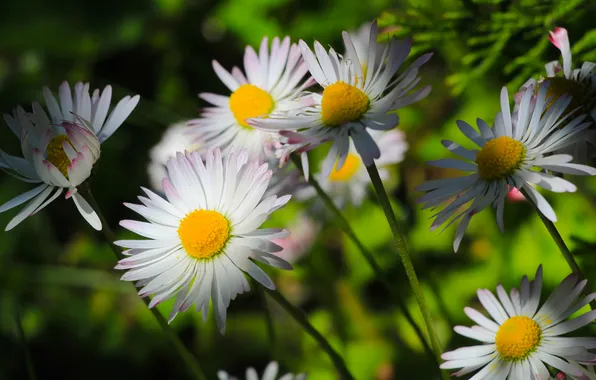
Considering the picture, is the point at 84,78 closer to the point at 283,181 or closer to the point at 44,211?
the point at 44,211

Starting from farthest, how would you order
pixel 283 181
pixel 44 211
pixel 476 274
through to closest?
1. pixel 44 211
2. pixel 476 274
3. pixel 283 181

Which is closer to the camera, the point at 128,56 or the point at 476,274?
the point at 476,274

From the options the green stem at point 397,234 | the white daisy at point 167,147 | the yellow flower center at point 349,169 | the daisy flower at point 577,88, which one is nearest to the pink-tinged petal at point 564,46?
the daisy flower at point 577,88

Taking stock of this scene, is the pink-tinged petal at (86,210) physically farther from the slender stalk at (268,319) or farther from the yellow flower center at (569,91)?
the yellow flower center at (569,91)

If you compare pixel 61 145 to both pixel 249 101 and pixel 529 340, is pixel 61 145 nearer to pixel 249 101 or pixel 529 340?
pixel 249 101

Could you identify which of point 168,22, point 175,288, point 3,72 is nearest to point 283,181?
point 175,288

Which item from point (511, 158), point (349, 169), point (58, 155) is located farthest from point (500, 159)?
point (349, 169)
